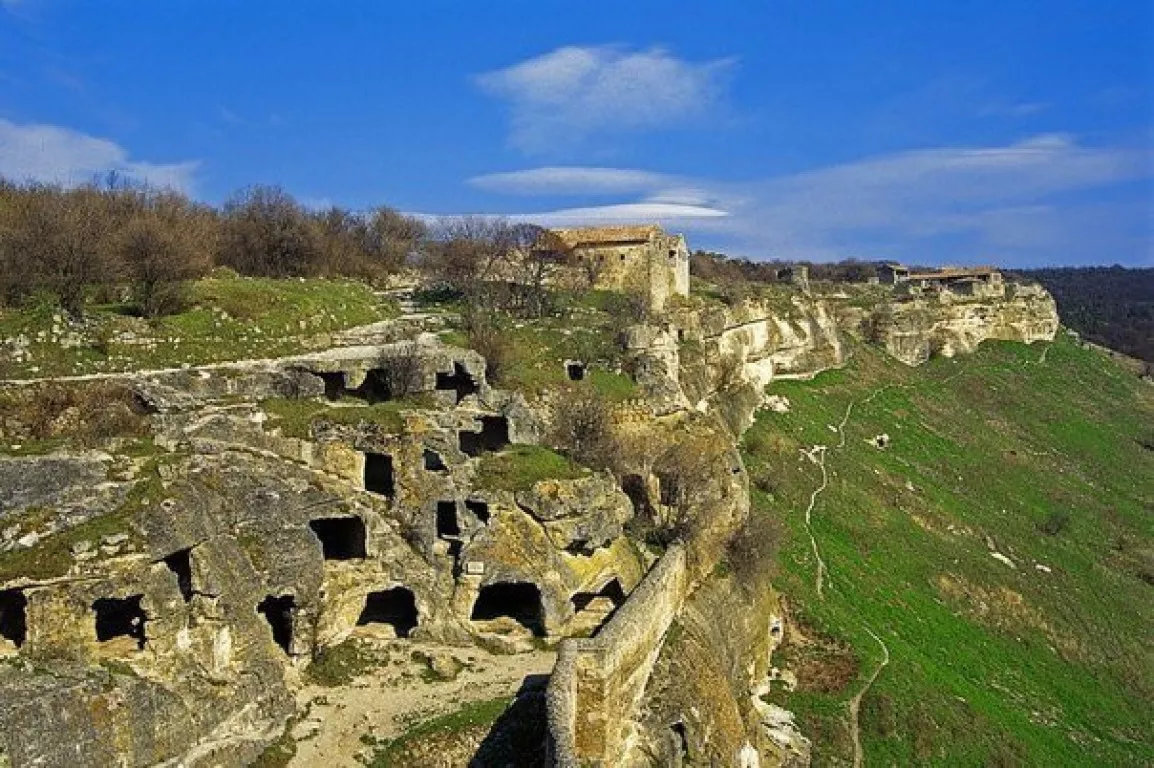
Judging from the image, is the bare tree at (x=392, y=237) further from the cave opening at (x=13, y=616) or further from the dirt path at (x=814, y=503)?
the cave opening at (x=13, y=616)

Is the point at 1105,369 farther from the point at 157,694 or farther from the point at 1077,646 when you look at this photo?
the point at 157,694

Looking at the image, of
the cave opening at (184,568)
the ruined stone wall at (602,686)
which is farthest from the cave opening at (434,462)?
the cave opening at (184,568)

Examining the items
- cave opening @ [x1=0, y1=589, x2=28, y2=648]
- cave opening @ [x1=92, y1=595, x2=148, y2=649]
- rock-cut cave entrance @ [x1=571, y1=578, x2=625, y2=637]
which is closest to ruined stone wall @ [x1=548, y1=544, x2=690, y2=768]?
rock-cut cave entrance @ [x1=571, y1=578, x2=625, y2=637]

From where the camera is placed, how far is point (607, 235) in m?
63.1

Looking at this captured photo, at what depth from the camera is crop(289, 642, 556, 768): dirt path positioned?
2280 centimetres

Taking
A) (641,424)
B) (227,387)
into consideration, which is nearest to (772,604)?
(641,424)

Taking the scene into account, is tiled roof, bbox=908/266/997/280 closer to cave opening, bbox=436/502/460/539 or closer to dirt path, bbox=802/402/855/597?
dirt path, bbox=802/402/855/597

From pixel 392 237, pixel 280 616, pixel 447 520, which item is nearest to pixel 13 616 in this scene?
pixel 280 616

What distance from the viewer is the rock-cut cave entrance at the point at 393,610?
93.2ft

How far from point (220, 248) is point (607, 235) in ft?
73.4

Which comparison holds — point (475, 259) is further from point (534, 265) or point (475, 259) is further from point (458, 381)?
point (458, 381)

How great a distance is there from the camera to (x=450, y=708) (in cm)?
2423

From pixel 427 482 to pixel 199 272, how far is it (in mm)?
20724

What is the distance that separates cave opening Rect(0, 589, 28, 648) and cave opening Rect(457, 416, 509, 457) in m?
15.3
